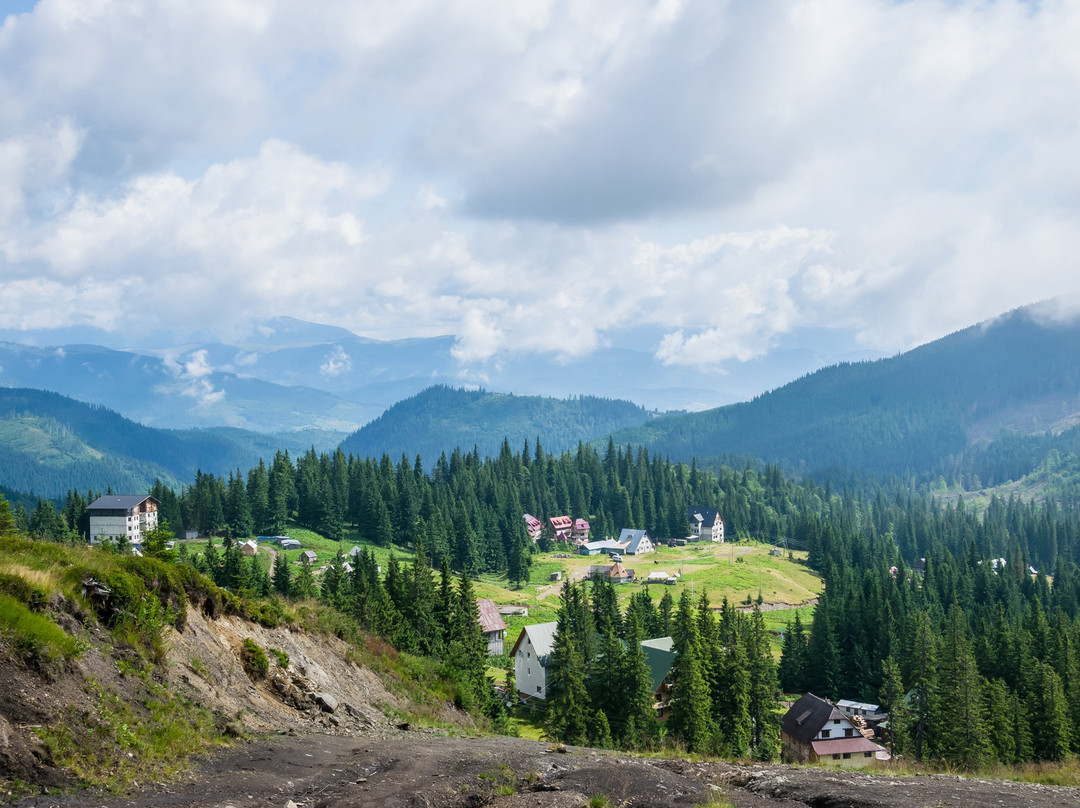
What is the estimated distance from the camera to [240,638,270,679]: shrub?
24109mm

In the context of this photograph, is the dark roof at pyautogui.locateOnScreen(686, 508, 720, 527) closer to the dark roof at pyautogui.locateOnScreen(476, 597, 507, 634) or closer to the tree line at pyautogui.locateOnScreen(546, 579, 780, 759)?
the dark roof at pyautogui.locateOnScreen(476, 597, 507, 634)

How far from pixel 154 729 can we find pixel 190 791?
2.44 meters

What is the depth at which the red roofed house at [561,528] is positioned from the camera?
177750 millimetres

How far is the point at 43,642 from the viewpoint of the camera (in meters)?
14.9

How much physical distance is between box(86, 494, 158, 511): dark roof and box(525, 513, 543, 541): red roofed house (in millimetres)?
79129

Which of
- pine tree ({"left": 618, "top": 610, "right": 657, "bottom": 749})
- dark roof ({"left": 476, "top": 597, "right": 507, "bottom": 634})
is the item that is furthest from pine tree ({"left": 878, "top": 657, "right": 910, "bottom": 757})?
dark roof ({"left": 476, "top": 597, "right": 507, "bottom": 634})

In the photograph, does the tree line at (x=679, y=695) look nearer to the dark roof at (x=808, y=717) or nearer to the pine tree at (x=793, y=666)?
the dark roof at (x=808, y=717)

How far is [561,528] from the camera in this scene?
589ft

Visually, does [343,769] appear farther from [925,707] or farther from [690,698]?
[925,707]

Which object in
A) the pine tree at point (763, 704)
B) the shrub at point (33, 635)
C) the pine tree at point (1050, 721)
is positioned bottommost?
the pine tree at point (1050, 721)

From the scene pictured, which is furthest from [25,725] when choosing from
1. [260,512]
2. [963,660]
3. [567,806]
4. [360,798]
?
[260,512]

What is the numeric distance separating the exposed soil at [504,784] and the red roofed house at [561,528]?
158050 millimetres

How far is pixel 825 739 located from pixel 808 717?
2.81 metres

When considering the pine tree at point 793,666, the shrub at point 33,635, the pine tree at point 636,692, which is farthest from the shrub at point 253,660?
the pine tree at point 793,666
